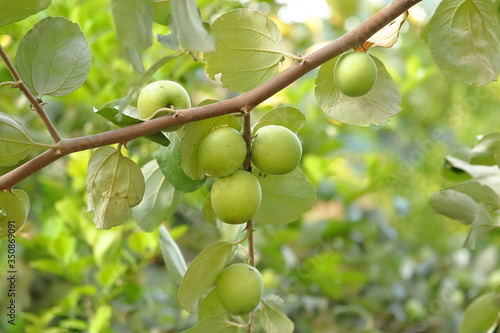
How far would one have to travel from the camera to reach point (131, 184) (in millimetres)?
520

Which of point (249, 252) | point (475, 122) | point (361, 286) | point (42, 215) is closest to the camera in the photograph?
point (249, 252)

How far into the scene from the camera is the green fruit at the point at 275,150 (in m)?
0.49

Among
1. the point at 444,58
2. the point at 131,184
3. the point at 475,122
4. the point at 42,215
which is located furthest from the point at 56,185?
the point at 475,122

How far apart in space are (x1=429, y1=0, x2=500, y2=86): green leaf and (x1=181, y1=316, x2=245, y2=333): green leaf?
32 centimetres

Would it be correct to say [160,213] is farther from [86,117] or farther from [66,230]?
[86,117]

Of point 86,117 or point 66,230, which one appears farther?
A: point 86,117

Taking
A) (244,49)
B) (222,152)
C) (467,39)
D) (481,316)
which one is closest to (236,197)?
(222,152)

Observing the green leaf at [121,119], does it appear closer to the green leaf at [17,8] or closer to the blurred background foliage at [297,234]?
the green leaf at [17,8]

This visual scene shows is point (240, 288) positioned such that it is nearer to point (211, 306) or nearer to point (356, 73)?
point (211, 306)

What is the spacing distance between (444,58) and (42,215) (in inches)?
32.5

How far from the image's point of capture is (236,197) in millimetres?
482

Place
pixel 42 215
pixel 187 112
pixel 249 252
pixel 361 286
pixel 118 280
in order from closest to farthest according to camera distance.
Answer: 1. pixel 187 112
2. pixel 249 252
3. pixel 118 280
4. pixel 42 215
5. pixel 361 286

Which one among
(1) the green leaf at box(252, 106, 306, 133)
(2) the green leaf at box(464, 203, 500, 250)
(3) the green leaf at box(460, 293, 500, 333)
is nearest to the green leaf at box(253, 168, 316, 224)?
(1) the green leaf at box(252, 106, 306, 133)

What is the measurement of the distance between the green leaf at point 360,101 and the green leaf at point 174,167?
13 cm
